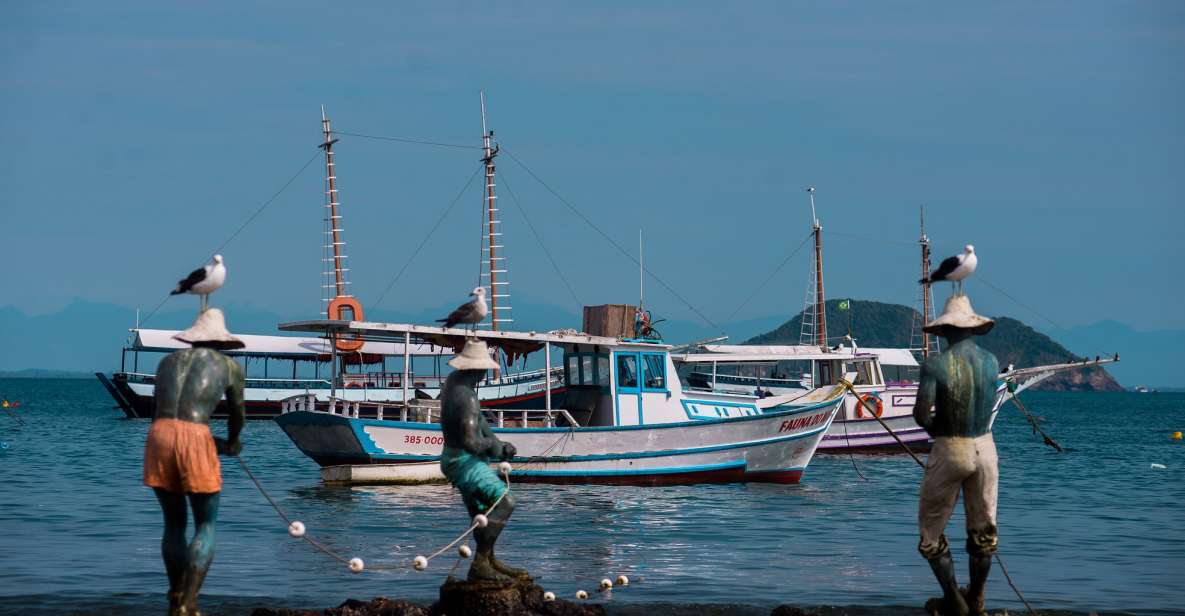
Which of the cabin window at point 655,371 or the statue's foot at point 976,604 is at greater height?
the cabin window at point 655,371

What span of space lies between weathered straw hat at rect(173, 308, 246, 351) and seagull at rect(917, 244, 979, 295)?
4728mm

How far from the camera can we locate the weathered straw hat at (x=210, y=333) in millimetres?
8719

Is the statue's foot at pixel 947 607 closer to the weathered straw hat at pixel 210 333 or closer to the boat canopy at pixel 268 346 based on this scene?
the weathered straw hat at pixel 210 333

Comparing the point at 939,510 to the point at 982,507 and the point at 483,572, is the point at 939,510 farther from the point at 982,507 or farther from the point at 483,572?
the point at 483,572

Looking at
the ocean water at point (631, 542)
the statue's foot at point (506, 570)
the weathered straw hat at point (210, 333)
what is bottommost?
the ocean water at point (631, 542)

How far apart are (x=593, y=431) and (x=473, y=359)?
1383cm

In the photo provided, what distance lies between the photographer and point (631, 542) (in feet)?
55.8

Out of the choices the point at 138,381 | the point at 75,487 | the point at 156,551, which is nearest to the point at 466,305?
the point at 156,551

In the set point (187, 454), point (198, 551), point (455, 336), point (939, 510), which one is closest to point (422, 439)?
point (455, 336)

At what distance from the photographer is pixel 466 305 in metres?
11.7

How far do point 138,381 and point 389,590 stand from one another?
5363 cm

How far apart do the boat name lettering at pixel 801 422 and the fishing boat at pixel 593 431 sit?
1.0 inches

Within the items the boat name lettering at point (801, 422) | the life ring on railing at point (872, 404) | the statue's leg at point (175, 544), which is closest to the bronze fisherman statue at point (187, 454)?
the statue's leg at point (175, 544)

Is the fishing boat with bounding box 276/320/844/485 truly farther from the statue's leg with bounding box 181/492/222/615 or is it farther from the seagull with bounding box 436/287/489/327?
the statue's leg with bounding box 181/492/222/615
